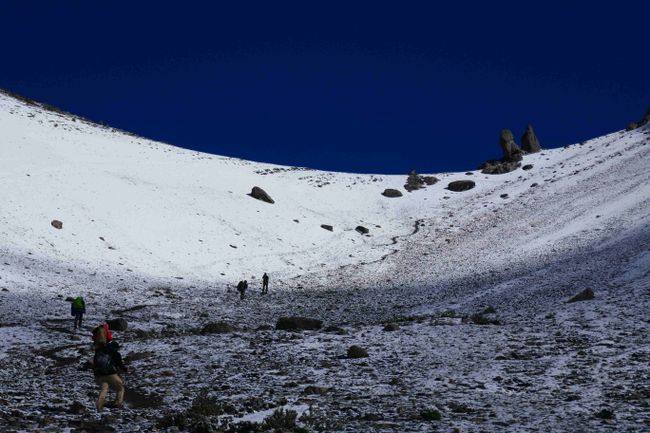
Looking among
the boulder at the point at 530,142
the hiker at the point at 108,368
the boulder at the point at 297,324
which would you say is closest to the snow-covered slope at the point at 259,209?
the boulder at the point at 530,142

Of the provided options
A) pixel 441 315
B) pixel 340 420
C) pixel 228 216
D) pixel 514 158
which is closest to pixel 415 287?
pixel 441 315

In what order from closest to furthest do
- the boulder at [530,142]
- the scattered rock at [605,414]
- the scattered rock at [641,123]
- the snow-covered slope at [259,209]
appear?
1. the scattered rock at [605,414]
2. the snow-covered slope at [259,209]
3. the scattered rock at [641,123]
4. the boulder at [530,142]

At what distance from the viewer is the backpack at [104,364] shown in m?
13.4

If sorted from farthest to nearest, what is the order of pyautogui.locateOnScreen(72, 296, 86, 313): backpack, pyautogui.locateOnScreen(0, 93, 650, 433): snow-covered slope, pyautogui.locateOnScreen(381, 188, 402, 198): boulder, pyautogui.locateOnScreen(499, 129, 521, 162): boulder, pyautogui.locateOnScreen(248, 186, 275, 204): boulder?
1. pyautogui.locateOnScreen(499, 129, 521, 162): boulder
2. pyautogui.locateOnScreen(381, 188, 402, 198): boulder
3. pyautogui.locateOnScreen(248, 186, 275, 204): boulder
4. pyautogui.locateOnScreen(72, 296, 86, 313): backpack
5. pyautogui.locateOnScreen(0, 93, 650, 433): snow-covered slope

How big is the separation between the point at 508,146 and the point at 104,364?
8508 centimetres

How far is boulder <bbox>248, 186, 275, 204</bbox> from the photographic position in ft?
217

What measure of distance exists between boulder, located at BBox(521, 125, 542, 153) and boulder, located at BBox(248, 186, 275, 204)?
46.1 m

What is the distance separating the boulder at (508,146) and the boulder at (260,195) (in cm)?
4041

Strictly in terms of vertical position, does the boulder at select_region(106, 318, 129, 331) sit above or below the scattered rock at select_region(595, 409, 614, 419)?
above

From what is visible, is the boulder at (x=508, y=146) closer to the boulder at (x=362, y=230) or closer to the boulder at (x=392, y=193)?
the boulder at (x=392, y=193)

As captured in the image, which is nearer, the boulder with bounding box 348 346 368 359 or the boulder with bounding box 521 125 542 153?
the boulder with bounding box 348 346 368 359

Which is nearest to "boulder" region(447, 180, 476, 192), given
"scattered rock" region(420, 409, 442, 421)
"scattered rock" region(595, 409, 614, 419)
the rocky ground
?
the rocky ground

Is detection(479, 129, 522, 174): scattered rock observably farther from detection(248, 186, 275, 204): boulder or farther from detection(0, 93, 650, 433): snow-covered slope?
detection(248, 186, 275, 204): boulder

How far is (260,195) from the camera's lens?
219 feet
